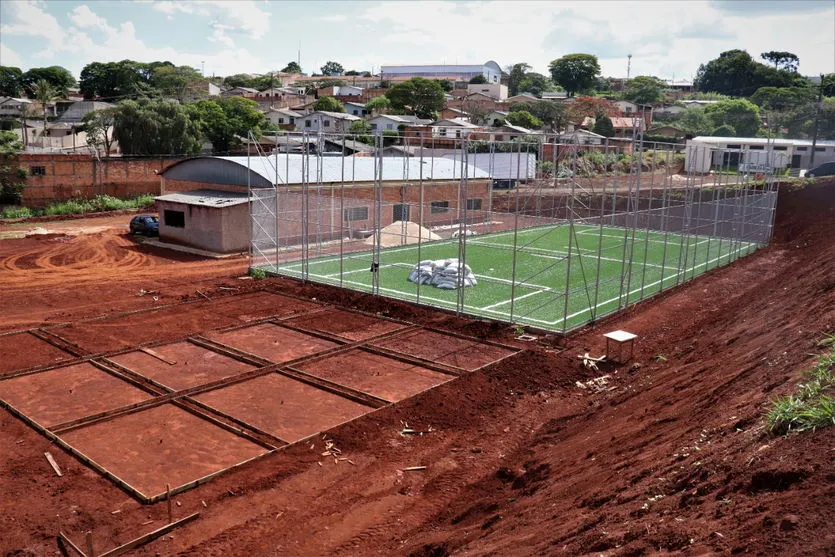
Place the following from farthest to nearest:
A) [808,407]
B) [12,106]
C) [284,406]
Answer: [12,106] → [284,406] → [808,407]

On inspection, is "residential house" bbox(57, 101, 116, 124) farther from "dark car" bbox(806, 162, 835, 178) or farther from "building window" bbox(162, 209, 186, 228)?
"dark car" bbox(806, 162, 835, 178)

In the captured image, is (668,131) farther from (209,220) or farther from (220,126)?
(209,220)

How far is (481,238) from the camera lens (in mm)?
29031

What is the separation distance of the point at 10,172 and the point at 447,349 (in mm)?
29643

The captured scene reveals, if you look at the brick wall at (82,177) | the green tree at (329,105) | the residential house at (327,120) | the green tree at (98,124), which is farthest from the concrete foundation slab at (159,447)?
the green tree at (329,105)

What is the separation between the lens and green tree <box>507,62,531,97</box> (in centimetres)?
13688

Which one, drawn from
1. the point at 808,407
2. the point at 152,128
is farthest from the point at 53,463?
the point at 152,128

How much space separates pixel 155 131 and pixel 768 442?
47.3 metres

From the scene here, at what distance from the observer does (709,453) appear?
6.53 meters

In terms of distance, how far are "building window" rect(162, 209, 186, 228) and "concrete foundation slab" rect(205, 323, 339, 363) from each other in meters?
12.2

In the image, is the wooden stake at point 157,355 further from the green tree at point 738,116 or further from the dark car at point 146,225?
the green tree at point 738,116

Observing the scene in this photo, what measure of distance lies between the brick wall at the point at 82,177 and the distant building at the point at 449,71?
127m

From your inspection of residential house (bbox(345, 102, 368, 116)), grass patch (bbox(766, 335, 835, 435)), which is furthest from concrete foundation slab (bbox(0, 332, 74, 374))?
residential house (bbox(345, 102, 368, 116))

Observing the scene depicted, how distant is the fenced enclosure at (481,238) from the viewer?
17516mm
